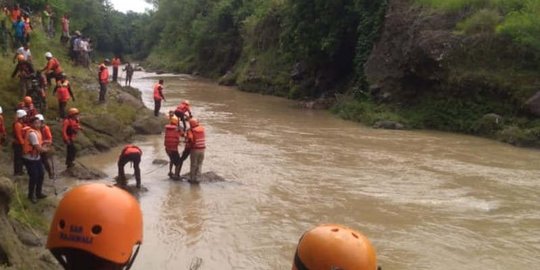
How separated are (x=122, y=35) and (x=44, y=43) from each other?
7289cm

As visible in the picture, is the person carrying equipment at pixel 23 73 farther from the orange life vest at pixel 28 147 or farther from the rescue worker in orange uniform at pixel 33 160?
the orange life vest at pixel 28 147

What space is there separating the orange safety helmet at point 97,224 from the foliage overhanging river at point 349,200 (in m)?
5.96

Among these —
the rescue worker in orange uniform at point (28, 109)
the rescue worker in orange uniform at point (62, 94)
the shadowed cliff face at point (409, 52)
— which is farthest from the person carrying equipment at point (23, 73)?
the shadowed cliff face at point (409, 52)

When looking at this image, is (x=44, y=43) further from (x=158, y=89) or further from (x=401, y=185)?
(x=401, y=185)

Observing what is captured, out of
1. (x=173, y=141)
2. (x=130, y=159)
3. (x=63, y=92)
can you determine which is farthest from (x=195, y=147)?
(x=63, y=92)

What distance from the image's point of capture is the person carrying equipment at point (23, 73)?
16.3m

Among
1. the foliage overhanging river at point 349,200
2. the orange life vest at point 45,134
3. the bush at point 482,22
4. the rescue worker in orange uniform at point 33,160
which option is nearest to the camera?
the foliage overhanging river at point 349,200

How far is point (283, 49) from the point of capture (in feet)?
112

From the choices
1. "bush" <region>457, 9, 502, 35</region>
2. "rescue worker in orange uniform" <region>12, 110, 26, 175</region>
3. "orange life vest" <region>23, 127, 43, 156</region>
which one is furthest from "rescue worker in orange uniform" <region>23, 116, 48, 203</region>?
"bush" <region>457, 9, 502, 35</region>

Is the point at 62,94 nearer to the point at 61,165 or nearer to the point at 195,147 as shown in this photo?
the point at 61,165

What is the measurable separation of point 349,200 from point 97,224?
10094 mm

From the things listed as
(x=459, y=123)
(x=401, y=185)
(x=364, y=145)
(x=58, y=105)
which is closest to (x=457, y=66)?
(x=459, y=123)

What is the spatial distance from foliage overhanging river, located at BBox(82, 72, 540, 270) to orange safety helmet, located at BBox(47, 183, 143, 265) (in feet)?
19.6

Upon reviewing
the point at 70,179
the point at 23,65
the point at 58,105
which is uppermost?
the point at 23,65
